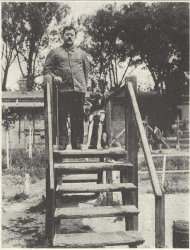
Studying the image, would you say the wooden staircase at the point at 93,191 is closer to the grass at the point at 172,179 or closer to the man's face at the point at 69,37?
the man's face at the point at 69,37

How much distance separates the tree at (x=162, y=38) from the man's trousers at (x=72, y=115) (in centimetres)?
2446

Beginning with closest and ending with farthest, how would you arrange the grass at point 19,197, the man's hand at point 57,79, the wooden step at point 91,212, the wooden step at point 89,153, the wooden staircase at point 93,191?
the wooden staircase at point 93,191
the wooden step at point 91,212
the wooden step at point 89,153
the man's hand at point 57,79
the grass at point 19,197

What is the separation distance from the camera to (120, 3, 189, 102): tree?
31.2m

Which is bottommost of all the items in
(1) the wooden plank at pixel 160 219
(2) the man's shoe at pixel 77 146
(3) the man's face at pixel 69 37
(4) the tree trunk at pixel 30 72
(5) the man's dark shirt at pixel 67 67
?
(1) the wooden plank at pixel 160 219

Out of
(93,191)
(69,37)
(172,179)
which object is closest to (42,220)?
(93,191)

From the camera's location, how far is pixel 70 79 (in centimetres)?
630

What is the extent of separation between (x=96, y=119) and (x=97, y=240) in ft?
8.43

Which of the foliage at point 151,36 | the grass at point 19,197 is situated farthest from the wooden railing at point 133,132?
the foliage at point 151,36

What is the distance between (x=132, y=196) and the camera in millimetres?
5418

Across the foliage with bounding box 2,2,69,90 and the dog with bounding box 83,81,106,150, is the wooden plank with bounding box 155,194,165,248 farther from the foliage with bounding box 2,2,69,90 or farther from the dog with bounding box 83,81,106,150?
the foliage with bounding box 2,2,69,90

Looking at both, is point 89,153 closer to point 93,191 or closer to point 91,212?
point 93,191

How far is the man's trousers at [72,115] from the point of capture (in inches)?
254

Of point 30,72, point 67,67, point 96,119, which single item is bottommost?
point 96,119

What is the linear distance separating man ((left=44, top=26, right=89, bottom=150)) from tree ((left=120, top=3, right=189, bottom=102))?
24.5 m
